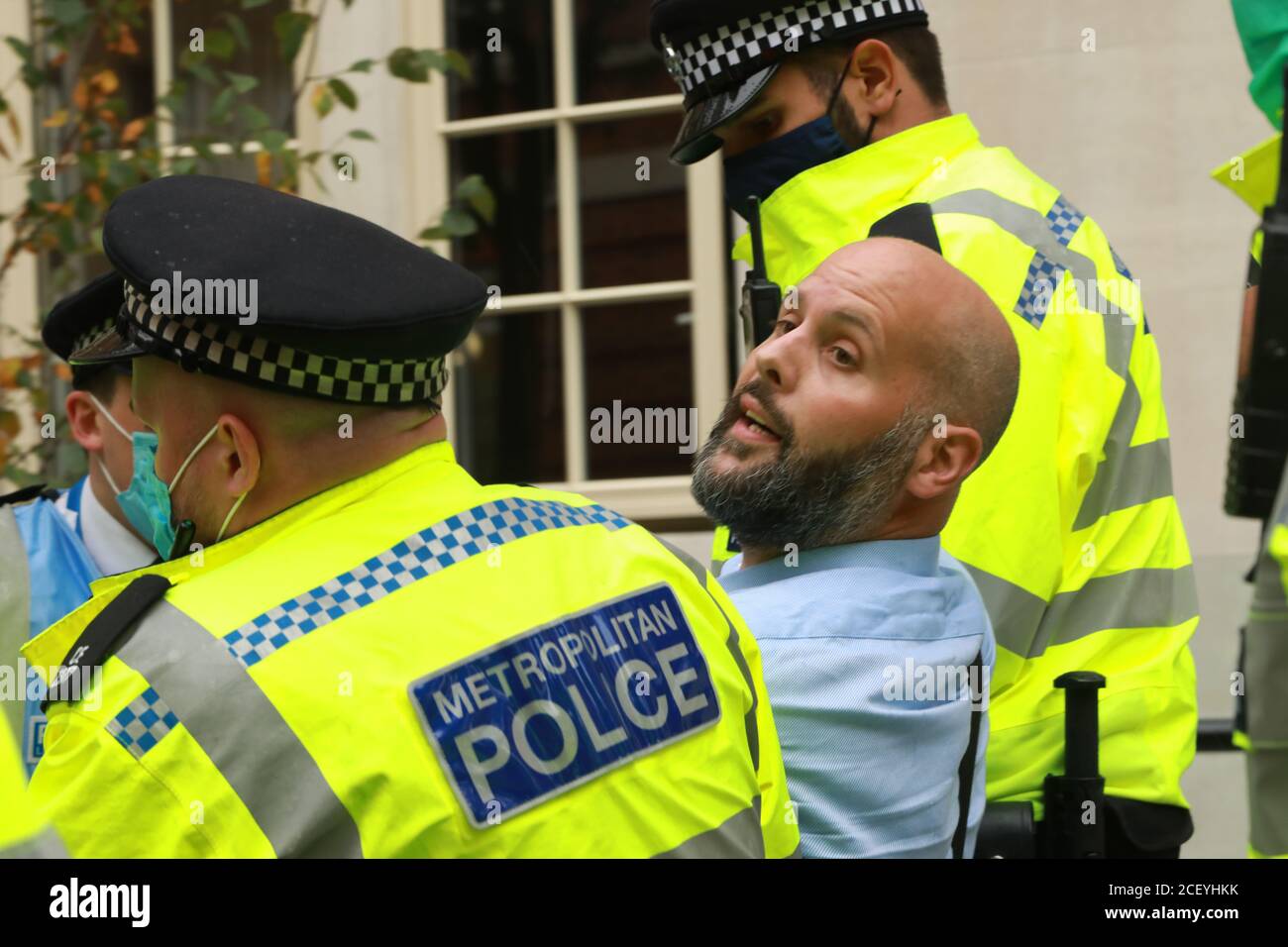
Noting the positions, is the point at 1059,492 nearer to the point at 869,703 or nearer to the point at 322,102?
the point at 869,703

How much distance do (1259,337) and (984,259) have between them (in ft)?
2.46

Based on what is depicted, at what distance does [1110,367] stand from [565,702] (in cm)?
114

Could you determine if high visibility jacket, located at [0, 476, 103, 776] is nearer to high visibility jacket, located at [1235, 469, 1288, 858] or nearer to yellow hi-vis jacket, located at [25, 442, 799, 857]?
yellow hi-vis jacket, located at [25, 442, 799, 857]

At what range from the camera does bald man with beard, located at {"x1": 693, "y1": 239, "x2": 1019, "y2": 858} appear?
6.92ft

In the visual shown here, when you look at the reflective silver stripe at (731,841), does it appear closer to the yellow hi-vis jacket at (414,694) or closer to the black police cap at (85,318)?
the yellow hi-vis jacket at (414,694)

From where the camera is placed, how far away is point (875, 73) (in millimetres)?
2674

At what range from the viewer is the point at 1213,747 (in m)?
4.36

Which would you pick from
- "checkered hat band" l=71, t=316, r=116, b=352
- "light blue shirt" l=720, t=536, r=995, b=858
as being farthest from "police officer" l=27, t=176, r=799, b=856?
"checkered hat band" l=71, t=316, r=116, b=352

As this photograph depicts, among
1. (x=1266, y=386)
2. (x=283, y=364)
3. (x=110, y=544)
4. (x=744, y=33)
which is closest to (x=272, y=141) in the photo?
(x=110, y=544)

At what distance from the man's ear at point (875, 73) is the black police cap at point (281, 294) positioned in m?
1.02

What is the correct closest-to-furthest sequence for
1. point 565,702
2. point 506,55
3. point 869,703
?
1. point 565,702
2. point 869,703
3. point 506,55

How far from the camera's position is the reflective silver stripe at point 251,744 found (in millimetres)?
1530

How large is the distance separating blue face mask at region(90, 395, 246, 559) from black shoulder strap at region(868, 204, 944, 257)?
3.40ft
